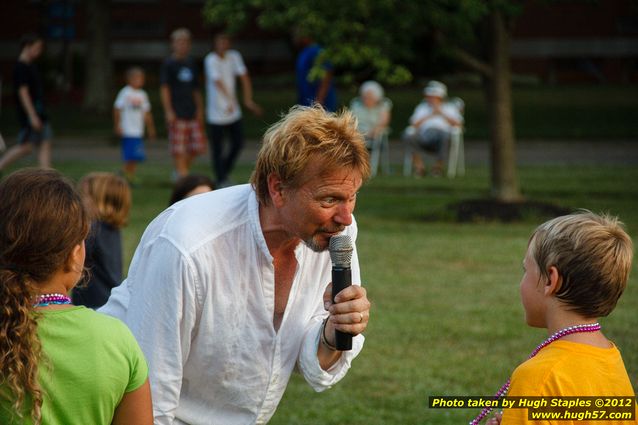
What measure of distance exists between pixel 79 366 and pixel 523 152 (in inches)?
827

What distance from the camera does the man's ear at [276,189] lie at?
3.59m

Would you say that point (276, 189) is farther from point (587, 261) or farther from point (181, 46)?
point (181, 46)

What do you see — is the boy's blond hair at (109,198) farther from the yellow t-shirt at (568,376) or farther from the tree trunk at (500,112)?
the tree trunk at (500,112)

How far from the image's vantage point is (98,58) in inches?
1391

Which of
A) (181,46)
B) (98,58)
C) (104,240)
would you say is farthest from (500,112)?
(98,58)

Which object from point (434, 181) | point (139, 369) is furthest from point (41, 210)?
point (434, 181)

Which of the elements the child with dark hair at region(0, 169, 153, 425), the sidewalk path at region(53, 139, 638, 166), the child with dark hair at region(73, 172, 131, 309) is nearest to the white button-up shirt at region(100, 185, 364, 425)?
the child with dark hair at region(0, 169, 153, 425)

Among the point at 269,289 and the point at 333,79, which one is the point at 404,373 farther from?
the point at 333,79

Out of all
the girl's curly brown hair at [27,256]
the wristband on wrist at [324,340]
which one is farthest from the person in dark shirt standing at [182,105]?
the girl's curly brown hair at [27,256]

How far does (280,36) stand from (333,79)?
35.2 metres

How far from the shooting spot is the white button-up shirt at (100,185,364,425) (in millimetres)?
3553

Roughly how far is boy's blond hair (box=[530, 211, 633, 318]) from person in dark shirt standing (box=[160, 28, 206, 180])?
42.8ft

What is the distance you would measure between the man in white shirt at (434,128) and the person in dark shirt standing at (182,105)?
4.24 metres

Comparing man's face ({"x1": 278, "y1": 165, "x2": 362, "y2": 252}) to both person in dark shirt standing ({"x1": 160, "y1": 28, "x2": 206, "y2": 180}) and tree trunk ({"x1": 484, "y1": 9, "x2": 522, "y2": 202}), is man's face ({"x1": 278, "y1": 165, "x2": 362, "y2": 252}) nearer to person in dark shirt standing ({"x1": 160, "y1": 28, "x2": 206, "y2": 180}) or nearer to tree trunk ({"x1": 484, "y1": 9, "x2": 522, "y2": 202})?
tree trunk ({"x1": 484, "y1": 9, "x2": 522, "y2": 202})
